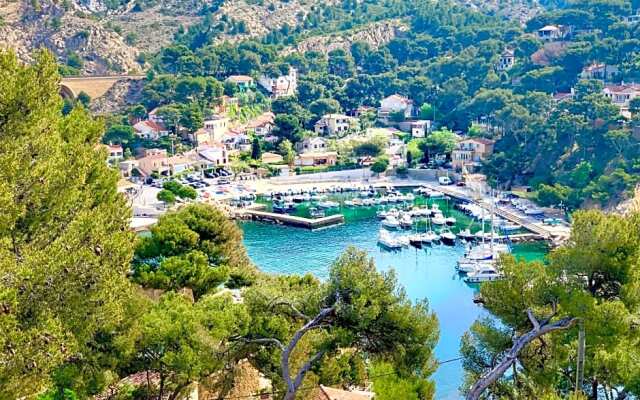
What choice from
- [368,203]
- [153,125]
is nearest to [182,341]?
[368,203]

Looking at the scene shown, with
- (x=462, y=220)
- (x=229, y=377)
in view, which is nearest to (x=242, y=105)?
(x=462, y=220)

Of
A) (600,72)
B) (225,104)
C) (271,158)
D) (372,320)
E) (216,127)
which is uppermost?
(372,320)

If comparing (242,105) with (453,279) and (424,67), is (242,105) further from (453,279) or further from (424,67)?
(453,279)

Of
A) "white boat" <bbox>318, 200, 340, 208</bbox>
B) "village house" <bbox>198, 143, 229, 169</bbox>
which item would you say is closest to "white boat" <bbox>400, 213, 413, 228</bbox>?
"white boat" <bbox>318, 200, 340, 208</bbox>

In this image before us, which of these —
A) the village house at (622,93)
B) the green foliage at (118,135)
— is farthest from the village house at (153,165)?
the village house at (622,93)

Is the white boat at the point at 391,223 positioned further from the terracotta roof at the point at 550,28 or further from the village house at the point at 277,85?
the terracotta roof at the point at 550,28

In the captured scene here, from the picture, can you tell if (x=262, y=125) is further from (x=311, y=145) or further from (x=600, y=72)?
(x=600, y=72)
